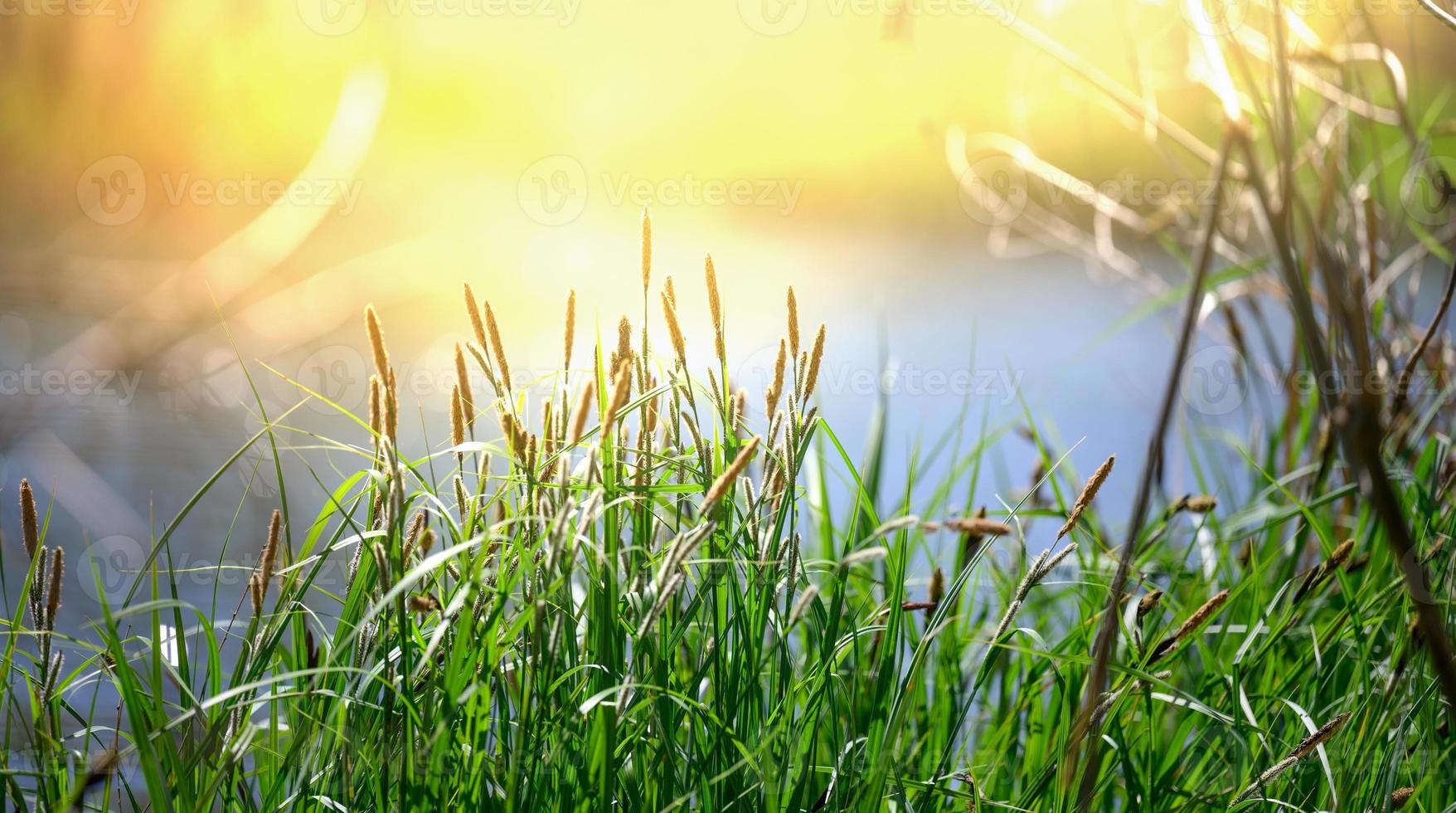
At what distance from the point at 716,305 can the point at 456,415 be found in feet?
0.60

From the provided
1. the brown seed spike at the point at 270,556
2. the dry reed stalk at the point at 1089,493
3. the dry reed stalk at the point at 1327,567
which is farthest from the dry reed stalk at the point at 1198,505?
the brown seed spike at the point at 270,556

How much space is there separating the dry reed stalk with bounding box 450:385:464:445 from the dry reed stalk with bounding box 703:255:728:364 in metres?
0.17

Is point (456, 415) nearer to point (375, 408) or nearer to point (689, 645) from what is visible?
point (375, 408)

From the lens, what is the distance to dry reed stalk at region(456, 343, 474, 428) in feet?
2.09

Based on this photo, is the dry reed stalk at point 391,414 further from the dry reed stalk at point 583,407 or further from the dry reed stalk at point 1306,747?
the dry reed stalk at point 1306,747

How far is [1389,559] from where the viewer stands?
1049 millimetres

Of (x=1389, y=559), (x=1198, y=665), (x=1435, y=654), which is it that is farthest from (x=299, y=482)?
(x=1435, y=654)

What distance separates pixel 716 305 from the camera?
26.0 inches

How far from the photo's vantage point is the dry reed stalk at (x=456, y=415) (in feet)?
2.07

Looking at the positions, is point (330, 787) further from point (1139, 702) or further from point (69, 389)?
point (69, 389)

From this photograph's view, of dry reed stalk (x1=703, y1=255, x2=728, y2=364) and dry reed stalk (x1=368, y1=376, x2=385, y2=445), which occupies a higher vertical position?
dry reed stalk (x1=703, y1=255, x2=728, y2=364)

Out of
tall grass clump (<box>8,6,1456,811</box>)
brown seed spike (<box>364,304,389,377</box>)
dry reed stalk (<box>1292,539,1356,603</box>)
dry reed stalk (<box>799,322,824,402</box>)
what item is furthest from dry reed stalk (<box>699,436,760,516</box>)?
dry reed stalk (<box>1292,539,1356,603</box>)

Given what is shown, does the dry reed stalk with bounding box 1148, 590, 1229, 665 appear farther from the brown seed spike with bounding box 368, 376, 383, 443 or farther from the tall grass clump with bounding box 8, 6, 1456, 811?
the brown seed spike with bounding box 368, 376, 383, 443

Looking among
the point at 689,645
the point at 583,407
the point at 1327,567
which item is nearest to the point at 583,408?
the point at 583,407
